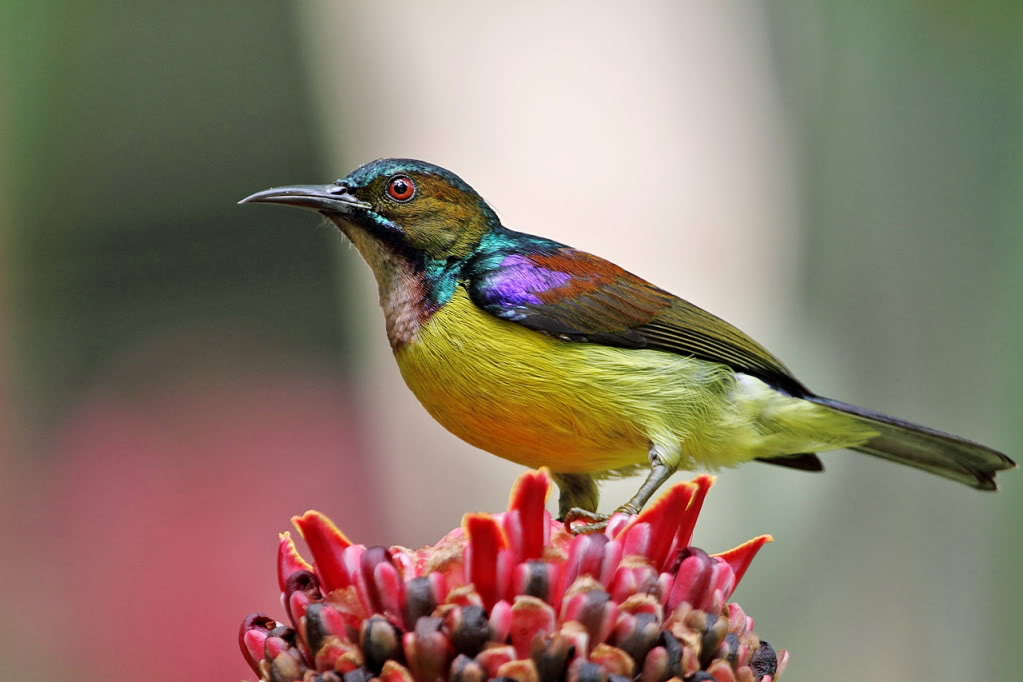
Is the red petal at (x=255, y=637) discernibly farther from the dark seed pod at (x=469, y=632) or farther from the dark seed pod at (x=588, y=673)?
the dark seed pod at (x=588, y=673)

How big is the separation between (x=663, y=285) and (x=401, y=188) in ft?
10.4

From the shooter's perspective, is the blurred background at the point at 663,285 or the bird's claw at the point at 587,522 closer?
the bird's claw at the point at 587,522

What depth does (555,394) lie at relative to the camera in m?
3.24

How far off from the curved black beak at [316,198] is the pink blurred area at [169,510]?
139 inches

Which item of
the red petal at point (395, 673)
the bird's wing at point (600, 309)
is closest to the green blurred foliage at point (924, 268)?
the bird's wing at point (600, 309)

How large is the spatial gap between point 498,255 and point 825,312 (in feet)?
11.1

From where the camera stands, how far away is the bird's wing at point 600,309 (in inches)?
132

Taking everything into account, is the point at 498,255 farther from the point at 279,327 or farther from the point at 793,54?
the point at 279,327

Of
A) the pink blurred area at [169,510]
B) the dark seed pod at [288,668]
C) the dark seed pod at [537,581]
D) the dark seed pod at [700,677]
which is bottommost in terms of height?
the pink blurred area at [169,510]

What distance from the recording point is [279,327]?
891cm

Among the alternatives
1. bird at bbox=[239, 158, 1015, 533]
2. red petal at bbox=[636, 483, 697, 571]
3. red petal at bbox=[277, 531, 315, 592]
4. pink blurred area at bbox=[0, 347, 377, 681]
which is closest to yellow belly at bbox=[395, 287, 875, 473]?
bird at bbox=[239, 158, 1015, 533]

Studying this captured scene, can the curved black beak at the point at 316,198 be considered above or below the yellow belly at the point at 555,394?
above

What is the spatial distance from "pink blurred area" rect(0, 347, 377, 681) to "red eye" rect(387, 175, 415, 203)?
3.55 m

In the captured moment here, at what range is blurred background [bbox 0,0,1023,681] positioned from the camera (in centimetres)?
609
